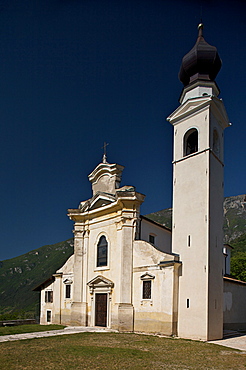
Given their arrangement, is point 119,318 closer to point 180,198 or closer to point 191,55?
point 180,198

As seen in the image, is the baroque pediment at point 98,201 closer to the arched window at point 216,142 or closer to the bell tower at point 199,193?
the bell tower at point 199,193

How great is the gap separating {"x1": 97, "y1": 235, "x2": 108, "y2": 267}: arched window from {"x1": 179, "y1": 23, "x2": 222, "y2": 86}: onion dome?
12.6 m

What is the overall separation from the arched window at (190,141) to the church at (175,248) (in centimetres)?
7

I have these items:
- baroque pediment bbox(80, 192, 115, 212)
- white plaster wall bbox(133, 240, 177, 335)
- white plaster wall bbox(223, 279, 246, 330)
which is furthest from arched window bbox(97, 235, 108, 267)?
white plaster wall bbox(223, 279, 246, 330)

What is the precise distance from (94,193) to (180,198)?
8.92m

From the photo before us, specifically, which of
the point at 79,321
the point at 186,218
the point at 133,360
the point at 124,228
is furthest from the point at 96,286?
the point at 133,360

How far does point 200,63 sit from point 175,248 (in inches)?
467

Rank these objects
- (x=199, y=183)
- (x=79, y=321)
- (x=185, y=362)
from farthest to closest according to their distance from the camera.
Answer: (x=79, y=321) < (x=199, y=183) < (x=185, y=362)

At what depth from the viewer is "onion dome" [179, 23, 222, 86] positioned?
22.4 metres

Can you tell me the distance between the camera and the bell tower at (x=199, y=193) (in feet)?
62.8

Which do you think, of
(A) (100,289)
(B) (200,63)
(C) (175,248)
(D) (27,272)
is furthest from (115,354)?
(D) (27,272)

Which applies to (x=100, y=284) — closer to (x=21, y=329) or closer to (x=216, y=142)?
(x=21, y=329)

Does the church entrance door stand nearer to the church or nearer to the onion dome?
the church

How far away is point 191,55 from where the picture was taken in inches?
899
